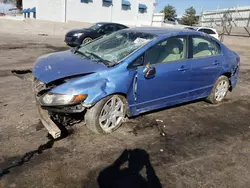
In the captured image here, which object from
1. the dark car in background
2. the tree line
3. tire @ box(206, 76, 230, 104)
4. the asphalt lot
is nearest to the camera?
the asphalt lot

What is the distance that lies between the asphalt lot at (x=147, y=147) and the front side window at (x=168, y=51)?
1083 mm

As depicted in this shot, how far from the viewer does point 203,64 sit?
189 inches

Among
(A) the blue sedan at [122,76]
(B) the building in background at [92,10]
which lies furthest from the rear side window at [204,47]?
(B) the building in background at [92,10]

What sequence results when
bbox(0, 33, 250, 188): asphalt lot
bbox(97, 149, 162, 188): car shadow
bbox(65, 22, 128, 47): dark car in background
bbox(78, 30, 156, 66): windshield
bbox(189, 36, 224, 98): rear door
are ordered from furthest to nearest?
bbox(65, 22, 128, 47): dark car in background
bbox(189, 36, 224, 98): rear door
bbox(78, 30, 156, 66): windshield
bbox(0, 33, 250, 188): asphalt lot
bbox(97, 149, 162, 188): car shadow

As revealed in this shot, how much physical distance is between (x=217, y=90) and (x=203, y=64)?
3.17ft

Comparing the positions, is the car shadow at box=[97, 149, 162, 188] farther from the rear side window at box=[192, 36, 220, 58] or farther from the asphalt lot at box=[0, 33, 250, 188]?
the rear side window at box=[192, 36, 220, 58]

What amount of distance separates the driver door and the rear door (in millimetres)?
189

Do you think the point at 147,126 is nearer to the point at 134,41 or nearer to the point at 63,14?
the point at 134,41

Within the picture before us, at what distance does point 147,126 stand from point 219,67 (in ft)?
7.06

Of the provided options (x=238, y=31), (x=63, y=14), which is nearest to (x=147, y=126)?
(x=238, y=31)

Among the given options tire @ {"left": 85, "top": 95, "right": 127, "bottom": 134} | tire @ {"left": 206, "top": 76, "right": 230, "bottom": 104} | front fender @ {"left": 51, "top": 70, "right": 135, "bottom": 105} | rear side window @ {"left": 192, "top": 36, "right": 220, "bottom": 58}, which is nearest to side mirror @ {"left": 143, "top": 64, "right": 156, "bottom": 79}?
front fender @ {"left": 51, "top": 70, "right": 135, "bottom": 105}

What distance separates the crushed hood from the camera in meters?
3.56

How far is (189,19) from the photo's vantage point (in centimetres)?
6019

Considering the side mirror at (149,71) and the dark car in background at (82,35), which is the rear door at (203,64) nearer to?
the side mirror at (149,71)
